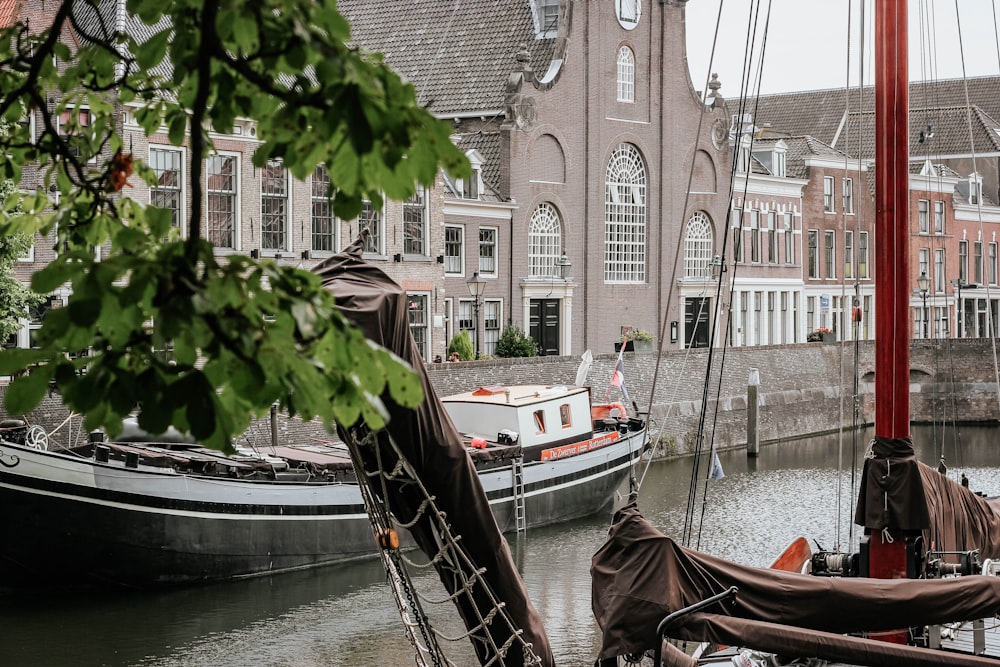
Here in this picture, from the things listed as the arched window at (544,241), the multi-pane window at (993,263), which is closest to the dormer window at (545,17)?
the arched window at (544,241)

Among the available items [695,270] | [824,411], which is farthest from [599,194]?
[824,411]

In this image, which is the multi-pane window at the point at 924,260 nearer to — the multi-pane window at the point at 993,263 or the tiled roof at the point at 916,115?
the multi-pane window at the point at 993,263

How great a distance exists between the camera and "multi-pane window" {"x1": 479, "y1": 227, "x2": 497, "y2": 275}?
3275cm

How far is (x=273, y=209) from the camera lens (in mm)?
25891

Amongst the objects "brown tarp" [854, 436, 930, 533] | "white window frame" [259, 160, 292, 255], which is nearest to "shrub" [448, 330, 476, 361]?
"white window frame" [259, 160, 292, 255]

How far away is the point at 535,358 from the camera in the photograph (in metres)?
28.9

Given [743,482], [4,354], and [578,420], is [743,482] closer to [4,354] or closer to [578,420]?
[578,420]

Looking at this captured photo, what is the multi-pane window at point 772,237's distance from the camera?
140 feet

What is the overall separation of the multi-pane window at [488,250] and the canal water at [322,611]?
36.4 feet

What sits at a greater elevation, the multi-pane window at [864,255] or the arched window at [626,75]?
the arched window at [626,75]

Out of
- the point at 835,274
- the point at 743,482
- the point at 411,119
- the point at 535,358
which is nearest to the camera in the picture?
the point at 411,119

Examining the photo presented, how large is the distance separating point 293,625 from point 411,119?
1338 centimetres

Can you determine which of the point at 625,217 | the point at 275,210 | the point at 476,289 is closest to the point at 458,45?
the point at 625,217

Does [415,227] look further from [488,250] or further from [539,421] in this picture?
[539,421]
